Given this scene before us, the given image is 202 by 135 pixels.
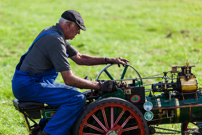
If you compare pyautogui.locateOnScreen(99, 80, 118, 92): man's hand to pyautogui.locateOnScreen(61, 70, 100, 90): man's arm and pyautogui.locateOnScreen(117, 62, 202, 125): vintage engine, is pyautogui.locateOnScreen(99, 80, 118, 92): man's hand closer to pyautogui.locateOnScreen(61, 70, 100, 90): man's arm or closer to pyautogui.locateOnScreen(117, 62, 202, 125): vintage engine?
pyautogui.locateOnScreen(61, 70, 100, 90): man's arm

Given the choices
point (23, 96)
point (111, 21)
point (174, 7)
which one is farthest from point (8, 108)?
point (174, 7)

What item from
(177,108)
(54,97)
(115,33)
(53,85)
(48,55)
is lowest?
(115,33)

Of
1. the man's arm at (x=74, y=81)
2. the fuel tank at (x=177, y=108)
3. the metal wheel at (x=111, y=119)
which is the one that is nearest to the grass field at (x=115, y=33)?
the fuel tank at (x=177, y=108)

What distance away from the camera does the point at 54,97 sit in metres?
4.64

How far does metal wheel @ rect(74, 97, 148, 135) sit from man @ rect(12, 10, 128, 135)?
17 cm

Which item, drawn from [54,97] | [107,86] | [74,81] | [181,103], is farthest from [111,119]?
[181,103]

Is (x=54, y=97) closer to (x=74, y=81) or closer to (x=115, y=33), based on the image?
(x=74, y=81)

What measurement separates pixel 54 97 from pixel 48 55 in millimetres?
636

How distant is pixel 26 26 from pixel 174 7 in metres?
9.93

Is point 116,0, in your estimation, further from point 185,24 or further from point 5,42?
point 5,42

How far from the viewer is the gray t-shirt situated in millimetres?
4531

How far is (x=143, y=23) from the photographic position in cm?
1673

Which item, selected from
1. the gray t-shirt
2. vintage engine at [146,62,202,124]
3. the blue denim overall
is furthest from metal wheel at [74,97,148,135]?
the gray t-shirt

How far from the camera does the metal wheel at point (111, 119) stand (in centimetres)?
457
